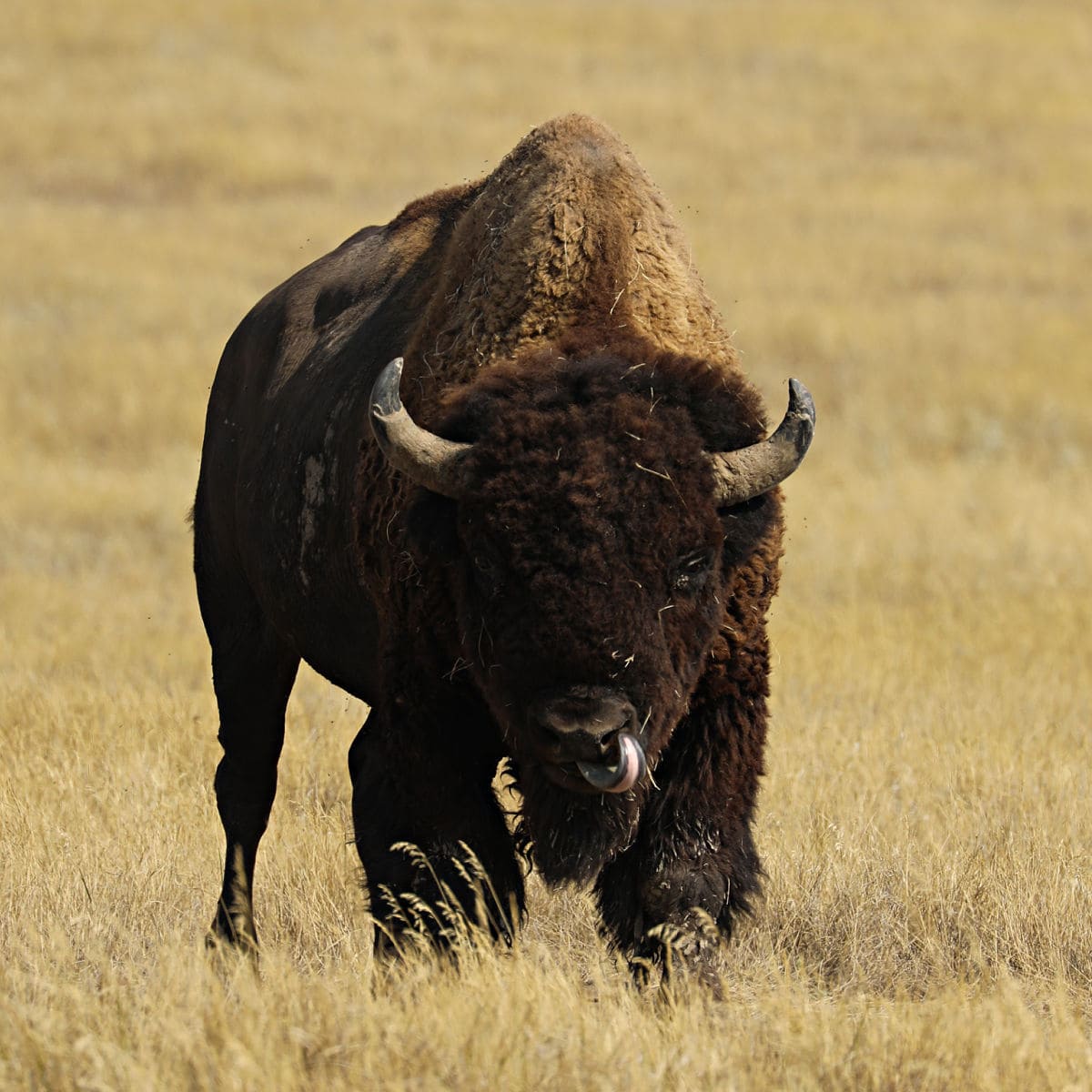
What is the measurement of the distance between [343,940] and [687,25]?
3868cm

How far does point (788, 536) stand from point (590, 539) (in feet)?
31.0

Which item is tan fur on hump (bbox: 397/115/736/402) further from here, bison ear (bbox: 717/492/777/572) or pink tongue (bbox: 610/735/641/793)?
pink tongue (bbox: 610/735/641/793)

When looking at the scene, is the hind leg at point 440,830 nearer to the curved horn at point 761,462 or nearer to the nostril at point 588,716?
the nostril at point 588,716

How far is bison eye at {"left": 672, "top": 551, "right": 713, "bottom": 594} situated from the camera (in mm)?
4402

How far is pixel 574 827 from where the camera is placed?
4.55 metres

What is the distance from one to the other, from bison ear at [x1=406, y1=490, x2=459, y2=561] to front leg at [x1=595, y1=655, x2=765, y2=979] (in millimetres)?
799

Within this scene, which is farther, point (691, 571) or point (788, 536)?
point (788, 536)

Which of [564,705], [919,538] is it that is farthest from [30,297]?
[564,705]

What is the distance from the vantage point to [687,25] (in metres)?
41.7

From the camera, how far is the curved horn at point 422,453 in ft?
14.5

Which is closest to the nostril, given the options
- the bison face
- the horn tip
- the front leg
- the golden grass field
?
the bison face

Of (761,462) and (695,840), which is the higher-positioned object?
(761,462)

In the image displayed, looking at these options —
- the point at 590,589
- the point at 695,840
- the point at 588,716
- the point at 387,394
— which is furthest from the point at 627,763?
the point at 387,394

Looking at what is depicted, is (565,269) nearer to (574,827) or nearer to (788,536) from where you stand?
(574,827)
